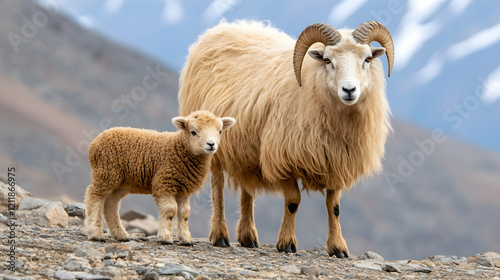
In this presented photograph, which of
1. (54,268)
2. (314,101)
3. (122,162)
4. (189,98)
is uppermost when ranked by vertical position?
(189,98)

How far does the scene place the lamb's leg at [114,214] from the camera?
7.92 m

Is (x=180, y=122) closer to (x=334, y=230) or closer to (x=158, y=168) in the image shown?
(x=158, y=168)

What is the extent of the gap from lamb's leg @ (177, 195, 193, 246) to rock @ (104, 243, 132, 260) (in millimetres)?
1285

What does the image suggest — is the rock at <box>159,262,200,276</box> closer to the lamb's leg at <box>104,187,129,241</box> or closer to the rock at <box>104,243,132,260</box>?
the rock at <box>104,243,132,260</box>

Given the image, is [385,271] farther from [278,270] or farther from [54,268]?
[54,268]

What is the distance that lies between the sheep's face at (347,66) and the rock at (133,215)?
5.96 meters

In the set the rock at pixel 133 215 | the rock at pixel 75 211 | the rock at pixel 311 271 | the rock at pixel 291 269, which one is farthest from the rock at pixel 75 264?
the rock at pixel 133 215

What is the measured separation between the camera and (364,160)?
864 centimetres

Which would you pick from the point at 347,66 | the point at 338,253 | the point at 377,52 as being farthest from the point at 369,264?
the point at 377,52

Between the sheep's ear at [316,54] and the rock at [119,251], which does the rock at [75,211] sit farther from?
the sheep's ear at [316,54]

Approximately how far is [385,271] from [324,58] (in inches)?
111

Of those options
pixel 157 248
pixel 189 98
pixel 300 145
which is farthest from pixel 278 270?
pixel 189 98

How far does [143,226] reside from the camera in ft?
38.2

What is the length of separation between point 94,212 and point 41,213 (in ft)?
8.06
